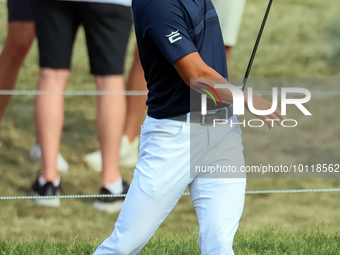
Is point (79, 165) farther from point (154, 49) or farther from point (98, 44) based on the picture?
point (154, 49)

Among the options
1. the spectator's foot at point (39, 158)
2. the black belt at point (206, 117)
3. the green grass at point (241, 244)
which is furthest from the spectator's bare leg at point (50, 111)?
the black belt at point (206, 117)

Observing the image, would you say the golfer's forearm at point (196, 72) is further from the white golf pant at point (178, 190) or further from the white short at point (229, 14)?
the white short at point (229, 14)

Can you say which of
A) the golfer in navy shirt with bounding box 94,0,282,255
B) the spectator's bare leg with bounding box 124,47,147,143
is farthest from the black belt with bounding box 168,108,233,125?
the spectator's bare leg with bounding box 124,47,147,143

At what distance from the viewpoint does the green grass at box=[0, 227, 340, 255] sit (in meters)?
2.80

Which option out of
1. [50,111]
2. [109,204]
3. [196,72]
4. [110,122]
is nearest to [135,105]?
[110,122]

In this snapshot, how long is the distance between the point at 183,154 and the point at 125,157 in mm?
2270

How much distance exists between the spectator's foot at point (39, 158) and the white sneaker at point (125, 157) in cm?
19

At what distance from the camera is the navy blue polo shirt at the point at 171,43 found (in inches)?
71.1

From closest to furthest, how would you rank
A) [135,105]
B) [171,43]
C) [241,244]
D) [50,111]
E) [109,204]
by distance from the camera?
[171,43]
[241,244]
[50,111]
[109,204]
[135,105]

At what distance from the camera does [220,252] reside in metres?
1.89

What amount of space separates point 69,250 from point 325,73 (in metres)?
5.84

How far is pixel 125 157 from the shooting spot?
4168mm

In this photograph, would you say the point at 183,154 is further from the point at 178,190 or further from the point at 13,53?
the point at 13,53

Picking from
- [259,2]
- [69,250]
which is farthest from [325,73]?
[69,250]
